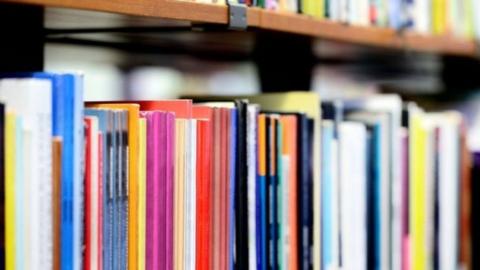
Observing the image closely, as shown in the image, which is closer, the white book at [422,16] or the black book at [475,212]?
the white book at [422,16]

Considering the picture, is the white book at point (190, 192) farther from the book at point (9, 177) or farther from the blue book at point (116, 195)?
the book at point (9, 177)

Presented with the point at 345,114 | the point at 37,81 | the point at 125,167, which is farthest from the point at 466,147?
the point at 37,81

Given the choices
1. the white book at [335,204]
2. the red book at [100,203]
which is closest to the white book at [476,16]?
the white book at [335,204]

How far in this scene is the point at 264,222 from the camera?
1.03 metres

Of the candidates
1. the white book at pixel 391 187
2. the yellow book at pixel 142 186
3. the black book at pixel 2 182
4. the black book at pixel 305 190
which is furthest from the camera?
the white book at pixel 391 187

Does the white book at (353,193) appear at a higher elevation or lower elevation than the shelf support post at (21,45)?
lower

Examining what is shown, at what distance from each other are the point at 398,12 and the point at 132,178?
730 millimetres

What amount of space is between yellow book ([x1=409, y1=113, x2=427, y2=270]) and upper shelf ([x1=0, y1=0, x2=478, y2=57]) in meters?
0.14

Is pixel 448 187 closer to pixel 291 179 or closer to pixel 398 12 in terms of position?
pixel 398 12

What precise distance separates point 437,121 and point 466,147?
150mm

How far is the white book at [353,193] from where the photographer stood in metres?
1.20

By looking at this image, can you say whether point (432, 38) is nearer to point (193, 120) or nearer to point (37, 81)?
point (193, 120)

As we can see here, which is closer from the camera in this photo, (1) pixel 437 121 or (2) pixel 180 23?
(2) pixel 180 23

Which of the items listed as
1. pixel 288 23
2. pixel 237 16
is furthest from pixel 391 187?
pixel 237 16
